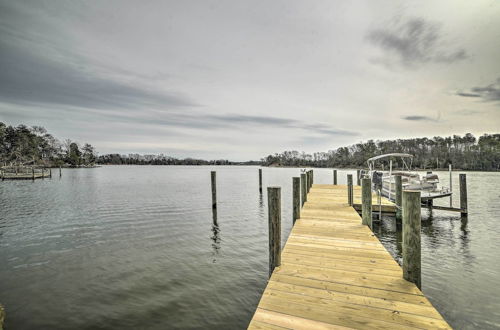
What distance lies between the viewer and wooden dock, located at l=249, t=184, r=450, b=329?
273 centimetres

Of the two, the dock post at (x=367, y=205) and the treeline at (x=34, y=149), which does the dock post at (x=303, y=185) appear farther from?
the treeline at (x=34, y=149)

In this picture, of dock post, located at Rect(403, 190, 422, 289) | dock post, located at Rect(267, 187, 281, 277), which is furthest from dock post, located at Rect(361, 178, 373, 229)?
dock post, located at Rect(267, 187, 281, 277)

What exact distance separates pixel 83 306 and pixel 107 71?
27.4m

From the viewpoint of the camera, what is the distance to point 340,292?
11.3ft

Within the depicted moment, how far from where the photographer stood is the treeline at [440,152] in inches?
3561

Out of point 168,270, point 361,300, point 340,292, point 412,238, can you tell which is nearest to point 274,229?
point 340,292

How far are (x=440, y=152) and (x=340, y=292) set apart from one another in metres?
134

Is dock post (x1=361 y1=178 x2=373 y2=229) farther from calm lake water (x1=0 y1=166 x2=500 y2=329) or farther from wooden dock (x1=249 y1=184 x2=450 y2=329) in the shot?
calm lake water (x1=0 y1=166 x2=500 y2=329)

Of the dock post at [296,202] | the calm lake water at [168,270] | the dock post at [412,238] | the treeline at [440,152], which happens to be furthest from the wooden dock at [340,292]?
the treeline at [440,152]

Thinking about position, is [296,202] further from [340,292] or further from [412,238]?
[340,292]

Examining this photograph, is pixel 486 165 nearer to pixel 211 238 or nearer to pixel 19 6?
pixel 211 238

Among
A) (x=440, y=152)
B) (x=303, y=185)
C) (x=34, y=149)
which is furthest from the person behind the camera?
(x=440, y=152)

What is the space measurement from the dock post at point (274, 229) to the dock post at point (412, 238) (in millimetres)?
2235

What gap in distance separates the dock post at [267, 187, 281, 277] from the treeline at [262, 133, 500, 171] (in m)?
110
